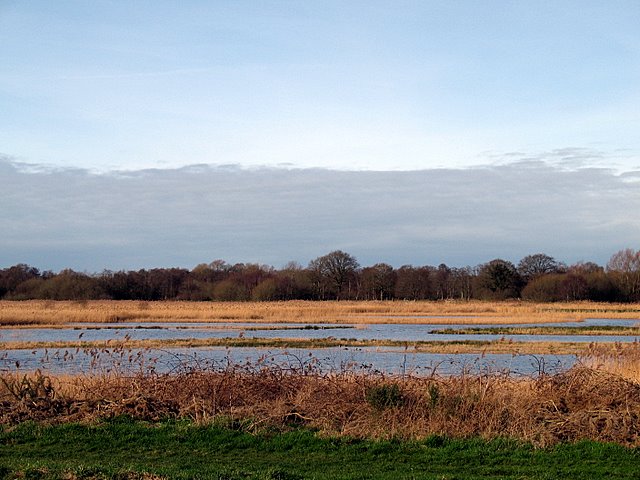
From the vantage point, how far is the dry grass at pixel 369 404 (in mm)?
10797

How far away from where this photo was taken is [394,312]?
209 feet

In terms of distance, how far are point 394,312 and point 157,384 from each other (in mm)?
51693

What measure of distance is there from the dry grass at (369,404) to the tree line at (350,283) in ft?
238

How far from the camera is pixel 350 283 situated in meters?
107

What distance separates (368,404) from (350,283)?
315 feet

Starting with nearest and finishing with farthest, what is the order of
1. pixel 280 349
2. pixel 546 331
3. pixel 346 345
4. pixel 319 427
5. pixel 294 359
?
pixel 319 427, pixel 294 359, pixel 280 349, pixel 346 345, pixel 546 331

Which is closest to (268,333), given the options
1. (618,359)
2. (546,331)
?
(546,331)

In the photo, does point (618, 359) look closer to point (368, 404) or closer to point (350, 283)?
point (368, 404)

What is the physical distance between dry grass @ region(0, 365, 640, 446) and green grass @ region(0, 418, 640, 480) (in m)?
0.44

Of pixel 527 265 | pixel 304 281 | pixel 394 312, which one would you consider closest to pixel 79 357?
pixel 394 312

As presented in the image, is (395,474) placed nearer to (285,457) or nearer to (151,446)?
(285,457)

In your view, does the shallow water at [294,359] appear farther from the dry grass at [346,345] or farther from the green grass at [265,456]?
the green grass at [265,456]

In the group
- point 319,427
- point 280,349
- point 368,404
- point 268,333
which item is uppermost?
point 368,404

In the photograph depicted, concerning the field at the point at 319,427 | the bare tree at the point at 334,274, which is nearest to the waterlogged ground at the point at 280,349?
the field at the point at 319,427
